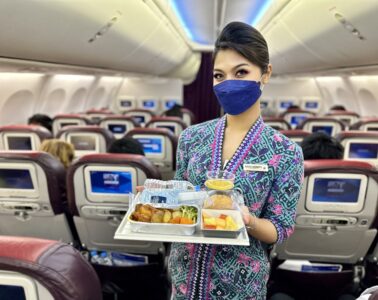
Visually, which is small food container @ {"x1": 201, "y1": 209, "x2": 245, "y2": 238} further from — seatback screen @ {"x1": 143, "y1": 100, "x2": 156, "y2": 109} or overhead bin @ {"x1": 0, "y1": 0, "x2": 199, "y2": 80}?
seatback screen @ {"x1": 143, "y1": 100, "x2": 156, "y2": 109}

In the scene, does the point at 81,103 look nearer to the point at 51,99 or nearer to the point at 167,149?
the point at 51,99

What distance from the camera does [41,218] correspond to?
272 cm

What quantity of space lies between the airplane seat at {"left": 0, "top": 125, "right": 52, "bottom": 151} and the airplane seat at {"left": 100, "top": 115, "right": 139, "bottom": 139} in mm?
1778

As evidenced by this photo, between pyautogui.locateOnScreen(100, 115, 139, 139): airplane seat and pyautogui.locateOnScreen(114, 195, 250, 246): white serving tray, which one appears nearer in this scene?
pyautogui.locateOnScreen(114, 195, 250, 246): white serving tray

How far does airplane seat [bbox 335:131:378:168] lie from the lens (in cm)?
387

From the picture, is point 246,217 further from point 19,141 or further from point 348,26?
point 19,141

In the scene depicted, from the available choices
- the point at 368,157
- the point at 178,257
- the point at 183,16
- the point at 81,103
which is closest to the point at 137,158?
the point at 178,257

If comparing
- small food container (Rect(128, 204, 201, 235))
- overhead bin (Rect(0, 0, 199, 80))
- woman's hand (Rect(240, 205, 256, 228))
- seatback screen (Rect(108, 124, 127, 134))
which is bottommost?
seatback screen (Rect(108, 124, 127, 134))

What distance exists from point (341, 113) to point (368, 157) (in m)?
4.46

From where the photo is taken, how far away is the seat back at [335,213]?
7.31 ft

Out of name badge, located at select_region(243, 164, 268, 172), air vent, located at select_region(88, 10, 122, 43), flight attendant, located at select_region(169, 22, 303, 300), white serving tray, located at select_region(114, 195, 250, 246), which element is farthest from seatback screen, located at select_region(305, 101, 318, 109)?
white serving tray, located at select_region(114, 195, 250, 246)

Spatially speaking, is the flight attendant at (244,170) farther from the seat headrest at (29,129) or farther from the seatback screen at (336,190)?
the seat headrest at (29,129)

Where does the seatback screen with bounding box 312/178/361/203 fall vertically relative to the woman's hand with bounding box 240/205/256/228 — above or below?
below

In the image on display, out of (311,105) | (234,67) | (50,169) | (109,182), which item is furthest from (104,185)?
(311,105)
